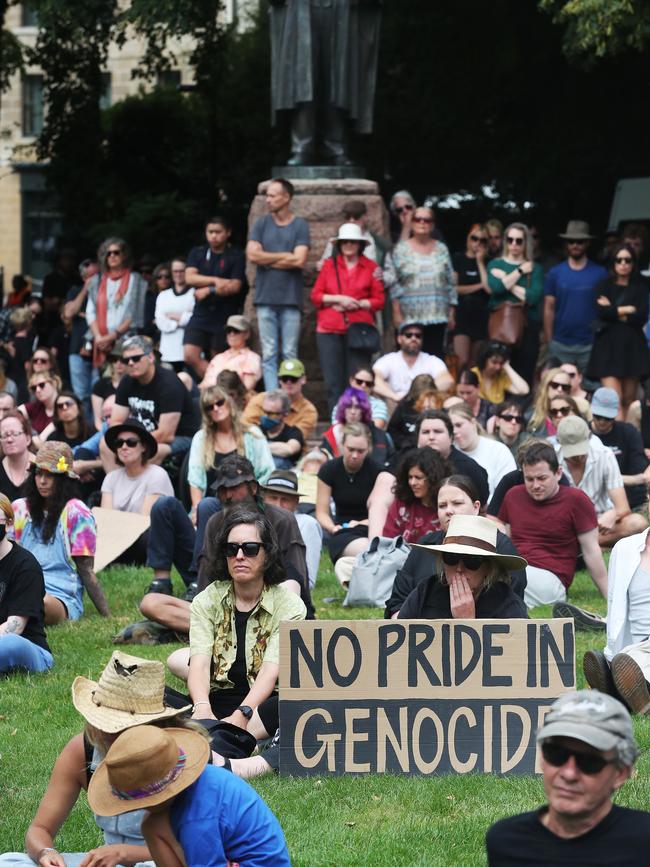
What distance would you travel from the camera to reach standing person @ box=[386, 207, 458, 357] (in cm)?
1596

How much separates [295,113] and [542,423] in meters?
4.84

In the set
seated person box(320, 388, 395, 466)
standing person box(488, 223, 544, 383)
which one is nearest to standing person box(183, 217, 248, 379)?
standing person box(488, 223, 544, 383)

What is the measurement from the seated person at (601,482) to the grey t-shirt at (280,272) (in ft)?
14.5

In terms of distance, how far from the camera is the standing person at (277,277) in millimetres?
15875

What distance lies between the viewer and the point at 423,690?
729 cm

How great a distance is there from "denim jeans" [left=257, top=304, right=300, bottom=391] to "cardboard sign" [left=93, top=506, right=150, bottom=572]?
3875mm

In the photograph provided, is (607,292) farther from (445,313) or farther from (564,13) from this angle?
(564,13)

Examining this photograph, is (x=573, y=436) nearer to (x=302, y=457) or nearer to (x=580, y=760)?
(x=302, y=457)

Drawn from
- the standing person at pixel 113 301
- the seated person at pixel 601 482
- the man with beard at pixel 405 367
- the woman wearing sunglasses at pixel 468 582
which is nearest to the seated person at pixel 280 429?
the man with beard at pixel 405 367

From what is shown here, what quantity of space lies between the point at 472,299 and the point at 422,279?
927 mm

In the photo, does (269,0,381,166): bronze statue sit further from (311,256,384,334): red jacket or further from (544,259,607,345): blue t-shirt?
(544,259,607,345): blue t-shirt

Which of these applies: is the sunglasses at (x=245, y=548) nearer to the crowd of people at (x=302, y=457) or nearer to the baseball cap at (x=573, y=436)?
the crowd of people at (x=302, y=457)

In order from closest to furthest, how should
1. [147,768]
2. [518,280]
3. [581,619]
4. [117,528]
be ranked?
[147,768], [581,619], [117,528], [518,280]

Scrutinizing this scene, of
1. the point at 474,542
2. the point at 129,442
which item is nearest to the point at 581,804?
the point at 474,542
